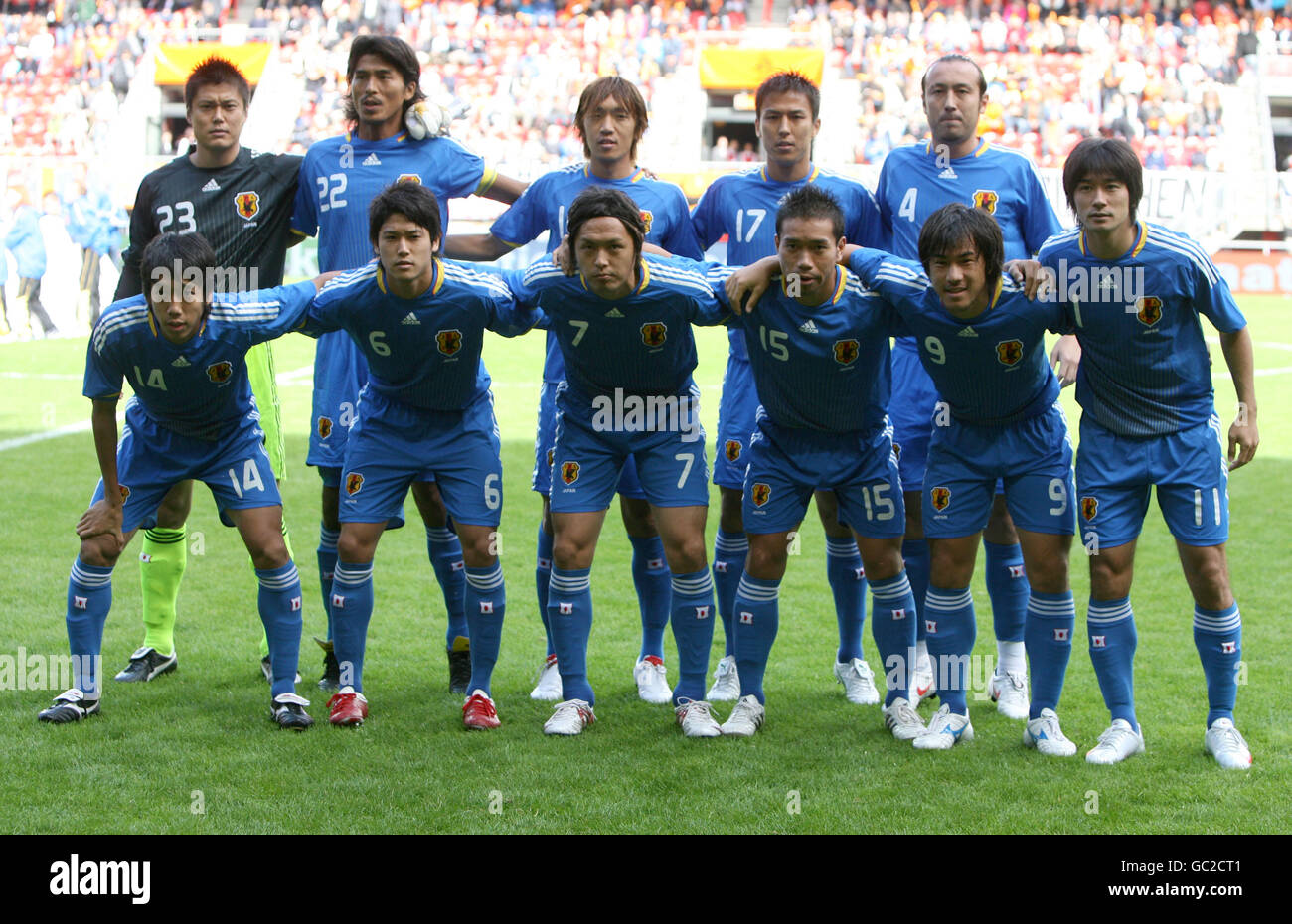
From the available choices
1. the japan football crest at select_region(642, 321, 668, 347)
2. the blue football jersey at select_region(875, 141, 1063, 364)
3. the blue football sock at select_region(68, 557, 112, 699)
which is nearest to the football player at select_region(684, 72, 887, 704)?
the blue football jersey at select_region(875, 141, 1063, 364)

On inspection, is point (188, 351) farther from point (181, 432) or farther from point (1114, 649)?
point (1114, 649)

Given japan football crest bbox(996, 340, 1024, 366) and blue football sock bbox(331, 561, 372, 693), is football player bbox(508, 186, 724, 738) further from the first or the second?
japan football crest bbox(996, 340, 1024, 366)

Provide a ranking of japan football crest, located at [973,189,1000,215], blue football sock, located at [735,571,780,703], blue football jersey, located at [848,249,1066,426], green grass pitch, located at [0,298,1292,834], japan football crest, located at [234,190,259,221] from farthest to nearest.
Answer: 1. japan football crest, located at [234,190,259,221]
2. japan football crest, located at [973,189,1000,215]
3. blue football sock, located at [735,571,780,703]
4. blue football jersey, located at [848,249,1066,426]
5. green grass pitch, located at [0,298,1292,834]

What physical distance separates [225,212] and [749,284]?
6.87ft

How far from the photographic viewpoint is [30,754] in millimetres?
4473

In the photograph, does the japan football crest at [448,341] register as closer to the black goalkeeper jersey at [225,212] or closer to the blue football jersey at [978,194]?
the black goalkeeper jersey at [225,212]

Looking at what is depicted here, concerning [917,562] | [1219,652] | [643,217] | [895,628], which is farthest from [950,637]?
[643,217]

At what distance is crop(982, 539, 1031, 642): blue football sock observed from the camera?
17.0ft

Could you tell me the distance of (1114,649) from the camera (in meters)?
4.48

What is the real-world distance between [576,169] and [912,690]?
227cm

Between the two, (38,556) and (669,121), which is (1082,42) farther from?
(38,556)

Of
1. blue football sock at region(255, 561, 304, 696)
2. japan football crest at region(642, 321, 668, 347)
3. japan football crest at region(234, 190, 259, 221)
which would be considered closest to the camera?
japan football crest at region(642, 321, 668, 347)

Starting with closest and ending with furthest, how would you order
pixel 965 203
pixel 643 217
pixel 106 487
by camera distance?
pixel 106 487 < pixel 965 203 < pixel 643 217

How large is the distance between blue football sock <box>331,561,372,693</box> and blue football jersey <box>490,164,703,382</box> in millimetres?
1045
